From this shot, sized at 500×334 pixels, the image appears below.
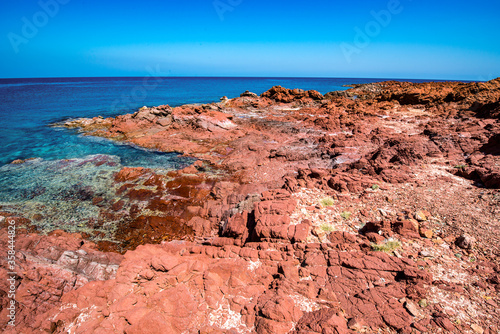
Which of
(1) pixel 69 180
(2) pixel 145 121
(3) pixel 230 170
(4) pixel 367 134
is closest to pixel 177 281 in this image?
(3) pixel 230 170

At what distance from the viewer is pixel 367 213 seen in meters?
7.35

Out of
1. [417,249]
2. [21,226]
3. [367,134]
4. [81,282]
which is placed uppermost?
[367,134]

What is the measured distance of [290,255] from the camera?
5953 millimetres

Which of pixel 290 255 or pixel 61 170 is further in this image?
pixel 61 170

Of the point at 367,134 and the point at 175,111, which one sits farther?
the point at 175,111

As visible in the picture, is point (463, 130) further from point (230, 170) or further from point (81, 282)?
point (81, 282)

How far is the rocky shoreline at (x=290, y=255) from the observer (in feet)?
14.5

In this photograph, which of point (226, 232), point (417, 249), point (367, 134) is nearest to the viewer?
point (417, 249)

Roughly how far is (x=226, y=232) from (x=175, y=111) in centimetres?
1985

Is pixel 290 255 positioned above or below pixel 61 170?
above

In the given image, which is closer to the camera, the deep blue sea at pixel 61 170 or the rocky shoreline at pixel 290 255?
the rocky shoreline at pixel 290 255

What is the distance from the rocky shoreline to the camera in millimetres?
4410

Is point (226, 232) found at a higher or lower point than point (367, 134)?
lower

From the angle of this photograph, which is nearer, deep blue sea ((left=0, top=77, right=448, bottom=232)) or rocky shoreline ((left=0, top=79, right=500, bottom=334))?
rocky shoreline ((left=0, top=79, right=500, bottom=334))
